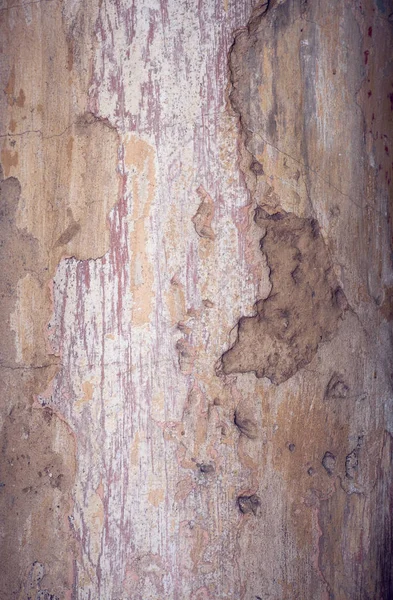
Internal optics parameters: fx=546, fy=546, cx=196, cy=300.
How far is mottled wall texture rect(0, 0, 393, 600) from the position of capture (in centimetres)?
152

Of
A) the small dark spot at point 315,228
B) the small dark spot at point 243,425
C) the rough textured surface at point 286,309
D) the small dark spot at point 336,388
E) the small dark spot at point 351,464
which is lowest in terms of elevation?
the small dark spot at point 351,464

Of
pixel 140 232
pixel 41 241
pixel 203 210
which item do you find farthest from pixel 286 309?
pixel 41 241

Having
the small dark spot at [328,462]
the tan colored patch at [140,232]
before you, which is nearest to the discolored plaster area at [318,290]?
the small dark spot at [328,462]

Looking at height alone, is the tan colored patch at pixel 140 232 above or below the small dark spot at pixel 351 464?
above

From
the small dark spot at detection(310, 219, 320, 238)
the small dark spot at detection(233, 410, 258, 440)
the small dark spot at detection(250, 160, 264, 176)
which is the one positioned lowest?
the small dark spot at detection(233, 410, 258, 440)

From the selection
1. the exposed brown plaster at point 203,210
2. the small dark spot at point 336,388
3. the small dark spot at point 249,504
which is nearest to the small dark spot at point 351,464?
the small dark spot at point 336,388

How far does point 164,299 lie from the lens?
1522 mm

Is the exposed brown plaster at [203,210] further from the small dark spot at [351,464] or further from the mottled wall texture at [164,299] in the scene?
the small dark spot at [351,464]

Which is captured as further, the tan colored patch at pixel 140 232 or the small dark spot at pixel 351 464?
the small dark spot at pixel 351 464

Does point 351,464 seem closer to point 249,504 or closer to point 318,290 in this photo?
point 249,504

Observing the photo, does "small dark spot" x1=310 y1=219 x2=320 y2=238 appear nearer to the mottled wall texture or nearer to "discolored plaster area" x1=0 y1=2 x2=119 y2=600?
the mottled wall texture

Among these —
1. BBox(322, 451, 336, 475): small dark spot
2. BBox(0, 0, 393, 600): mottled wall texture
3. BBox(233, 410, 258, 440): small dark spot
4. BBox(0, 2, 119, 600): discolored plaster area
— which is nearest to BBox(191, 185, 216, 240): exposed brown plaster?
BBox(0, 0, 393, 600): mottled wall texture

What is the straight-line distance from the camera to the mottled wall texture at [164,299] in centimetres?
152

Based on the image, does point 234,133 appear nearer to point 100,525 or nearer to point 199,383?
point 199,383
